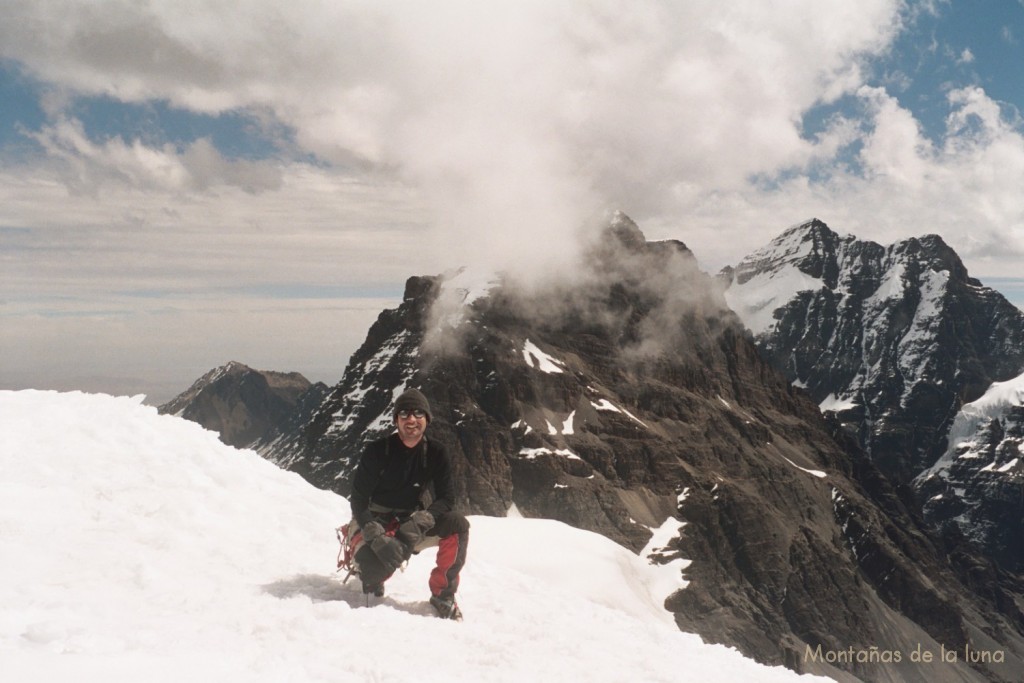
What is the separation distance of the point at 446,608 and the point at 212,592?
10.6 feet

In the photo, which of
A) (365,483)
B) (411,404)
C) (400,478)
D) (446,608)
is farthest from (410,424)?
(446,608)

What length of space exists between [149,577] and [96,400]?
8227 mm

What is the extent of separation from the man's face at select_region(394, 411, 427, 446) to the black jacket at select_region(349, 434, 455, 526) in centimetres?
23

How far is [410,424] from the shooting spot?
1147cm

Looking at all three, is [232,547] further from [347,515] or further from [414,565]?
[347,515]

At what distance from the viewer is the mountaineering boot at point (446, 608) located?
454 inches

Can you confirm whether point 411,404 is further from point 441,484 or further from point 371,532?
point 371,532

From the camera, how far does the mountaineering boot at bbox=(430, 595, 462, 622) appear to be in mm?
11523

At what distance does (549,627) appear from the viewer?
1193 centimetres

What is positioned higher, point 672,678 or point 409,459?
point 409,459

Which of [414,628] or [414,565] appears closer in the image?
[414,628]

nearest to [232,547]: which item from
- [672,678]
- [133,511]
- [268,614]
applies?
[133,511]

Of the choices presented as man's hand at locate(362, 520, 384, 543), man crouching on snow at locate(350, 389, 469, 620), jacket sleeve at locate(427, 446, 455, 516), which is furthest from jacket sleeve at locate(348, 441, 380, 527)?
jacket sleeve at locate(427, 446, 455, 516)

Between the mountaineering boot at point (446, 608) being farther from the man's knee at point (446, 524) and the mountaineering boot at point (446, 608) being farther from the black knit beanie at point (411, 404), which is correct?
the black knit beanie at point (411, 404)
